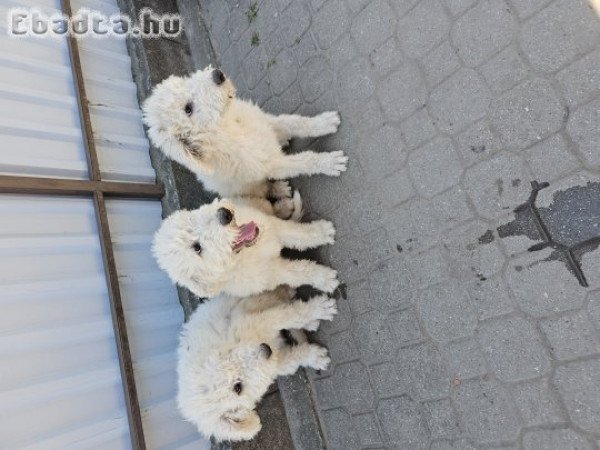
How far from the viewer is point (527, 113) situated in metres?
2.62

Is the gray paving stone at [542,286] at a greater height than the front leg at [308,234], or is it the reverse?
the front leg at [308,234]

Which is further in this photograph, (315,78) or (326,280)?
(315,78)

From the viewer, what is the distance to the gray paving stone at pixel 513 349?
8.29ft

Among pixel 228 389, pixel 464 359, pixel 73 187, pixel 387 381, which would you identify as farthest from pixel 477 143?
pixel 73 187

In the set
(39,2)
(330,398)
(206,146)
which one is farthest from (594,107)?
(39,2)

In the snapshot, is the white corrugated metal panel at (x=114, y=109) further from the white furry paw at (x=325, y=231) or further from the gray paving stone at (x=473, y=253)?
the gray paving stone at (x=473, y=253)

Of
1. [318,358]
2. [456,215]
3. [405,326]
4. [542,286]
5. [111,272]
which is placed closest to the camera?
[542,286]

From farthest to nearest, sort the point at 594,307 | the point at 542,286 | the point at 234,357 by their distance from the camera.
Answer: the point at 234,357, the point at 542,286, the point at 594,307

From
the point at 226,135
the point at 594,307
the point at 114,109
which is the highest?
the point at 114,109

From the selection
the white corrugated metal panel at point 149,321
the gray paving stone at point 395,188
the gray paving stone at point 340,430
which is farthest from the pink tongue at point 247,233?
the gray paving stone at point 340,430

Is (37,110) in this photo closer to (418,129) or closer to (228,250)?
(228,250)

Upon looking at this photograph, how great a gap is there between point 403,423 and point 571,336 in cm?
117

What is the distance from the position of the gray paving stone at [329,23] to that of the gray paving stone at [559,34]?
1.27m

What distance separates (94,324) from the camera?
3227mm
